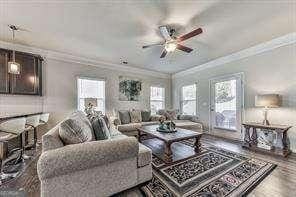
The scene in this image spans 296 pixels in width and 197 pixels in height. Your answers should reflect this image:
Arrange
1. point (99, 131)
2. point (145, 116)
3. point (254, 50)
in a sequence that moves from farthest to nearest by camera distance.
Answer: point (145, 116)
point (254, 50)
point (99, 131)

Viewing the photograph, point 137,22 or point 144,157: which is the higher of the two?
point 137,22

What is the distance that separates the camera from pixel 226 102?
4918 mm

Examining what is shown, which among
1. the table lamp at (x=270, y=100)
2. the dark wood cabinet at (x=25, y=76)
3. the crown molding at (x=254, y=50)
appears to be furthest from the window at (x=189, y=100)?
the dark wood cabinet at (x=25, y=76)

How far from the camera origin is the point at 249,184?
2080 mm

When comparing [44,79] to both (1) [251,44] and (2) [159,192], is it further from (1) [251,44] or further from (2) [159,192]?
(1) [251,44]

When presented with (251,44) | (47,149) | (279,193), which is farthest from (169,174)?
(251,44)

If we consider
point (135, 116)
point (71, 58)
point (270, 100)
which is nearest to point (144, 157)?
point (135, 116)

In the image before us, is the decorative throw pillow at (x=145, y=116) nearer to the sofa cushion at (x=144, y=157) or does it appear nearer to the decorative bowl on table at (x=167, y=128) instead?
the decorative bowl on table at (x=167, y=128)

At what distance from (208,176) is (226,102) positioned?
3.26 meters

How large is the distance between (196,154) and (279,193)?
4.87ft

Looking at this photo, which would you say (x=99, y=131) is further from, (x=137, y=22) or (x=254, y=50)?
(x=254, y=50)

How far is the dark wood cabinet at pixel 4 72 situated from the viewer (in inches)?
146

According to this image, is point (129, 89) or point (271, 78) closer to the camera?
point (271, 78)

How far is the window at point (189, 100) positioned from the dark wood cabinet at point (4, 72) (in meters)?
6.04
